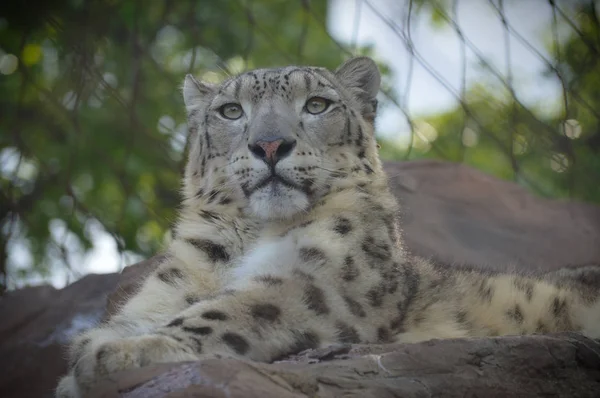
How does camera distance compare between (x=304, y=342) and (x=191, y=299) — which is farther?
(x=191, y=299)

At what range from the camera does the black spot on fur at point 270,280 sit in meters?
2.86

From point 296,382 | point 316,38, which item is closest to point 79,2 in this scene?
point 316,38

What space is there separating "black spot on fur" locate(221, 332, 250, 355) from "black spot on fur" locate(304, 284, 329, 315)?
0.89ft

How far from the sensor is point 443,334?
128 inches

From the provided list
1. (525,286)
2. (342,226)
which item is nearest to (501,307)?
(525,286)

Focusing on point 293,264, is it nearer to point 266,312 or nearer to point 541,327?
point 266,312

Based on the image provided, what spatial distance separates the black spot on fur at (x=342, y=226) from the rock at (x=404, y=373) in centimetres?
66

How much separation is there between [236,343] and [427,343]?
53cm

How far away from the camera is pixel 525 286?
364cm

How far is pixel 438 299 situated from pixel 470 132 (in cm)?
413

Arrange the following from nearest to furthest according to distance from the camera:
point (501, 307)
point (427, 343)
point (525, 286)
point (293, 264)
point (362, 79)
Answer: point (427, 343), point (293, 264), point (501, 307), point (525, 286), point (362, 79)

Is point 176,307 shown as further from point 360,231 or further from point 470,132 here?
point 470,132

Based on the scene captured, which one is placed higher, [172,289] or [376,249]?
[376,249]

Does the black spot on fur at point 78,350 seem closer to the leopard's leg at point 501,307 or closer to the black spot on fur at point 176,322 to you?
the black spot on fur at point 176,322
